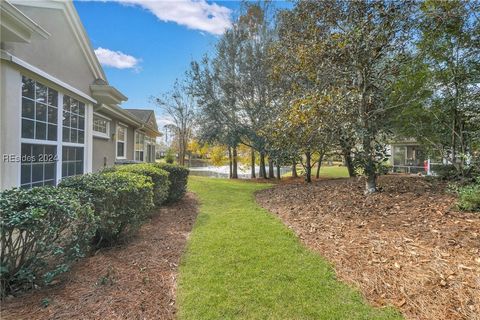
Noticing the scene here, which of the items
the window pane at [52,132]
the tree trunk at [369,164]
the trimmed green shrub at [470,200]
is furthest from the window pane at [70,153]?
the trimmed green shrub at [470,200]

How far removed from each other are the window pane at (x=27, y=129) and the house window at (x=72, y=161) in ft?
4.16

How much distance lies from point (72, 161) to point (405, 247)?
7276 millimetres

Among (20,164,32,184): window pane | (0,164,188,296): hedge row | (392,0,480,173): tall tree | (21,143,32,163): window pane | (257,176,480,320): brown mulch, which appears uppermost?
(392,0,480,173): tall tree

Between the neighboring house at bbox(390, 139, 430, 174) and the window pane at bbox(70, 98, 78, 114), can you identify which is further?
the neighboring house at bbox(390, 139, 430, 174)

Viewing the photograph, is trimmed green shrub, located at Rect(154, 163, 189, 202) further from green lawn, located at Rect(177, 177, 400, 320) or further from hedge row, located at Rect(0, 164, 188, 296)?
hedge row, located at Rect(0, 164, 188, 296)

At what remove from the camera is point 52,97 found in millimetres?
5562

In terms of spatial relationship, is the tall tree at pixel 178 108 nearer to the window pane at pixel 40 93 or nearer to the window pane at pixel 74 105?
the window pane at pixel 74 105

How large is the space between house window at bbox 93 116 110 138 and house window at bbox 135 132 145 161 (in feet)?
14.8

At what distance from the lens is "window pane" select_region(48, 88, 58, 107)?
17.9 feet

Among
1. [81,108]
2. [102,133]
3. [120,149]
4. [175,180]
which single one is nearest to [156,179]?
[175,180]

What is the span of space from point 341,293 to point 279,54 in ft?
24.5

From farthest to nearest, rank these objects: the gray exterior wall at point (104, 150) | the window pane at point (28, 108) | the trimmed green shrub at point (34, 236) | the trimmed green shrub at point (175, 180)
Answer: the gray exterior wall at point (104, 150)
the trimmed green shrub at point (175, 180)
the window pane at point (28, 108)
the trimmed green shrub at point (34, 236)

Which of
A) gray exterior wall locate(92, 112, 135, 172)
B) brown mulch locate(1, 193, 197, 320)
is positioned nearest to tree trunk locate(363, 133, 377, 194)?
brown mulch locate(1, 193, 197, 320)

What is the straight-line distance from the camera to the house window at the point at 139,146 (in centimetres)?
1498
